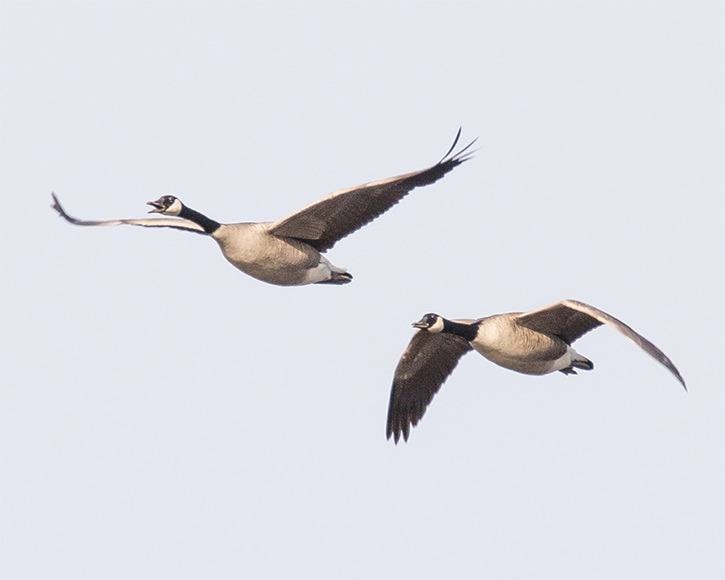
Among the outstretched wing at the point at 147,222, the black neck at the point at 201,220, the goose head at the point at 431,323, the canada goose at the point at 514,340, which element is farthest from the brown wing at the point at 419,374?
the outstretched wing at the point at 147,222

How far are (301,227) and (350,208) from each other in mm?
636

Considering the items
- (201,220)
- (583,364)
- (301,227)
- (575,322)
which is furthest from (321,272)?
(583,364)

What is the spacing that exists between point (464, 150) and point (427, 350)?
3229 millimetres

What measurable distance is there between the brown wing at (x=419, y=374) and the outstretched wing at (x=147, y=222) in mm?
3179

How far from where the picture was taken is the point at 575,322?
18.6 metres

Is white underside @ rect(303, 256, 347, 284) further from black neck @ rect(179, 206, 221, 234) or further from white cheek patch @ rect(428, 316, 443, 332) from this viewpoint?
white cheek patch @ rect(428, 316, 443, 332)

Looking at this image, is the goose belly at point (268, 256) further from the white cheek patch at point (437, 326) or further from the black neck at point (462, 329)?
the black neck at point (462, 329)

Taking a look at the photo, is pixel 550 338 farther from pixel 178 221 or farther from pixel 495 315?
pixel 178 221

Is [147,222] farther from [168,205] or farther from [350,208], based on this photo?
[350,208]

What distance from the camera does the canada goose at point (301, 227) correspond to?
1800 centimetres

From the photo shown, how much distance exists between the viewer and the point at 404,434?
20.6m

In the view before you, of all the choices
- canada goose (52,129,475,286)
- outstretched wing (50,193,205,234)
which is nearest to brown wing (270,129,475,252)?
canada goose (52,129,475,286)

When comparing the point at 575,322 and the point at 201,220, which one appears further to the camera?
the point at 201,220

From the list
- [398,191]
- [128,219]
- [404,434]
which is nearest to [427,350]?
[404,434]
